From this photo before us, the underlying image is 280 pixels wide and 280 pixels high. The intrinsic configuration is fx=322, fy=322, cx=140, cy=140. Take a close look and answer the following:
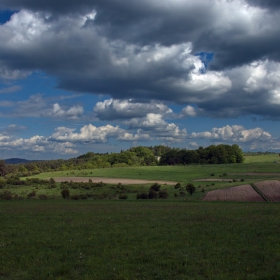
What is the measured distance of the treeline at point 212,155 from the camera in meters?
164

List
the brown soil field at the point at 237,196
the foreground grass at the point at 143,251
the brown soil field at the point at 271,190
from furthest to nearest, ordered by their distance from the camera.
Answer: the brown soil field at the point at 271,190
the brown soil field at the point at 237,196
the foreground grass at the point at 143,251

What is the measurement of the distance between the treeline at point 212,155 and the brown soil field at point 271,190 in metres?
105

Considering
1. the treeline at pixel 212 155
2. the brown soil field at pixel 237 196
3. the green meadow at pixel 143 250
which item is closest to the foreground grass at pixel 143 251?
the green meadow at pixel 143 250

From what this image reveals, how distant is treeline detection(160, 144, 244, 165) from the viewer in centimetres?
16362

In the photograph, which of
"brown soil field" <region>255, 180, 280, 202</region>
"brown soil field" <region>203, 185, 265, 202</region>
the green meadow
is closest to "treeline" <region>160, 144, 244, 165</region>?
"brown soil field" <region>255, 180, 280, 202</region>

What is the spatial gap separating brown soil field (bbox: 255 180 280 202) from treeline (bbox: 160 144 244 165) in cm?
10520

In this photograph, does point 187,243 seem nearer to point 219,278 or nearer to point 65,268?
point 219,278

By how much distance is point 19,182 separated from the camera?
8188 cm

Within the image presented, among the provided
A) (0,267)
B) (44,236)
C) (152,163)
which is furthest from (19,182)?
(152,163)

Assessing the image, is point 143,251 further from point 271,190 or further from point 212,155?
point 212,155

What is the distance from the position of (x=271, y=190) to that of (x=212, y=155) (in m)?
114

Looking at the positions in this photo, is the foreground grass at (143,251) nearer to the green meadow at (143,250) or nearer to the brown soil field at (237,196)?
the green meadow at (143,250)

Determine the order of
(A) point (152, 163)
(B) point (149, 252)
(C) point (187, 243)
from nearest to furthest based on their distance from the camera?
(B) point (149, 252) → (C) point (187, 243) → (A) point (152, 163)

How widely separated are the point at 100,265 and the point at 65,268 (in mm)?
1113
